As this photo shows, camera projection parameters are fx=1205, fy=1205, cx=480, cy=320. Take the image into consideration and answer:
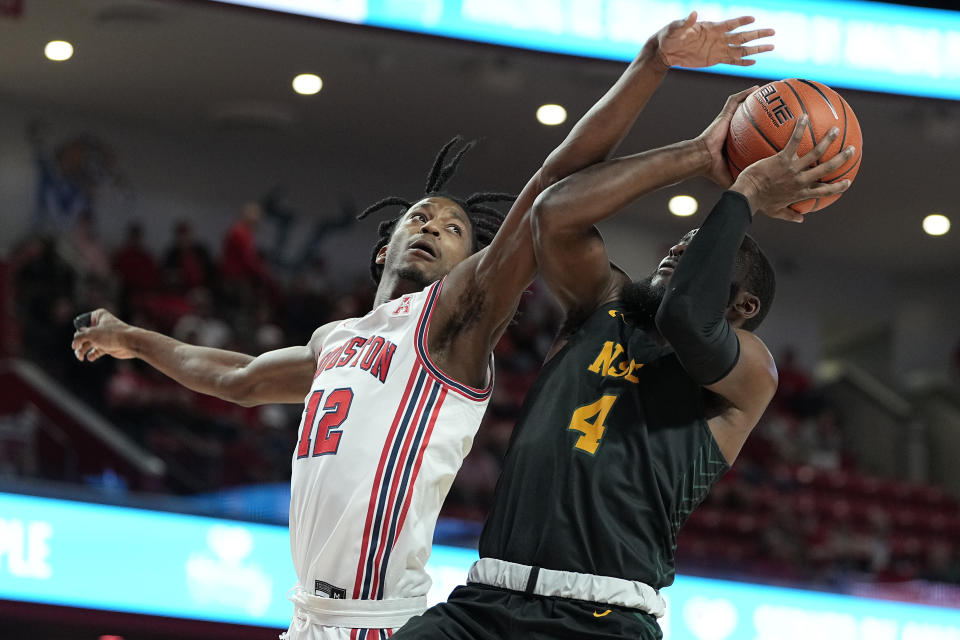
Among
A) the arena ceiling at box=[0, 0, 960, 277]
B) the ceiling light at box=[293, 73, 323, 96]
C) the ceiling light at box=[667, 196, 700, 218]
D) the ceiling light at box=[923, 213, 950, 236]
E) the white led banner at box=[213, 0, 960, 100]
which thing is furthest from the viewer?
the ceiling light at box=[923, 213, 950, 236]

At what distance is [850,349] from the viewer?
62.0ft

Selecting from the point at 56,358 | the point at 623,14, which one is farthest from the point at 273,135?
the point at 623,14

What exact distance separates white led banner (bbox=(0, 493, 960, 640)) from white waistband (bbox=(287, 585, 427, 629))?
4195 millimetres

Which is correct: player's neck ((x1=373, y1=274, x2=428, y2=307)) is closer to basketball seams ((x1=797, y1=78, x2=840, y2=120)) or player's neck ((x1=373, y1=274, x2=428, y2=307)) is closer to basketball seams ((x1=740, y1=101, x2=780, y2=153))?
basketball seams ((x1=740, y1=101, x2=780, y2=153))

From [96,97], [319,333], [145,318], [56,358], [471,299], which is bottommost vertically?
[471,299]

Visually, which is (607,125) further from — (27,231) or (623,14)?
(27,231)

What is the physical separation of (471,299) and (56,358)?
7567 millimetres

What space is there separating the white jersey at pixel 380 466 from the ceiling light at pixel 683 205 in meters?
12.1

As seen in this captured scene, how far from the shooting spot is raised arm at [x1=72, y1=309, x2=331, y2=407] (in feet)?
12.6

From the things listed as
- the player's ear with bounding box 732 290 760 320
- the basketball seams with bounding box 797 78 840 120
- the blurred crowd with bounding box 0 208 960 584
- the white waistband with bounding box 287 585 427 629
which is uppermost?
the blurred crowd with bounding box 0 208 960 584

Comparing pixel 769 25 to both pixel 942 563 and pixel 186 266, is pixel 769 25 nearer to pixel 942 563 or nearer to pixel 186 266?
pixel 942 563

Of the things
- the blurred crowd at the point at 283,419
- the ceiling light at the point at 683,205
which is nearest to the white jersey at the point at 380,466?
the blurred crowd at the point at 283,419

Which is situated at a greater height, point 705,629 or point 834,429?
point 834,429

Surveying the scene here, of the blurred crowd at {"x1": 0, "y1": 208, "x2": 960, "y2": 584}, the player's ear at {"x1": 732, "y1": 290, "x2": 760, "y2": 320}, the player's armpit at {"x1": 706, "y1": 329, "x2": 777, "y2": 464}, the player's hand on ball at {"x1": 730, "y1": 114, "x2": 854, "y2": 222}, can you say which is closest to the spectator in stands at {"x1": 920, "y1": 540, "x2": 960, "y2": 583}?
the blurred crowd at {"x1": 0, "y1": 208, "x2": 960, "y2": 584}
